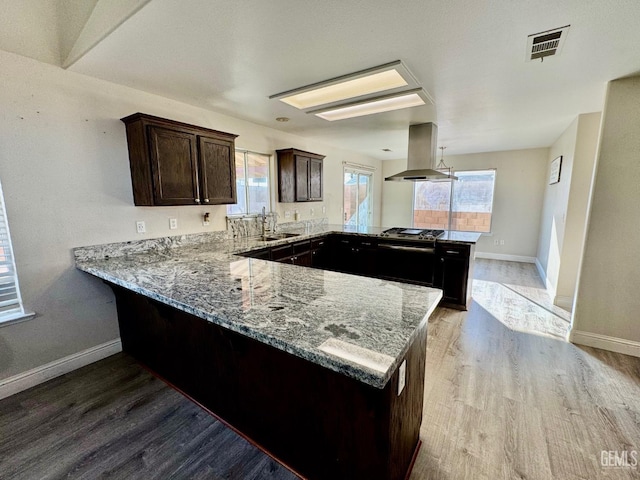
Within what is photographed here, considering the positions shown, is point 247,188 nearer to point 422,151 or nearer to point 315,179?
point 315,179

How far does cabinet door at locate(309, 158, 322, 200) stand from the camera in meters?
Result: 4.36

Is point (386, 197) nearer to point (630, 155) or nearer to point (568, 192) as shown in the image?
point (568, 192)

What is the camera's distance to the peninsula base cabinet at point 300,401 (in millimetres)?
1119

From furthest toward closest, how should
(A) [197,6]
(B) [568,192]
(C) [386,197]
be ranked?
1. (C) [386,197]
2. (B) [568,192]
3. (A) [197,6]

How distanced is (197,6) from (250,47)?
442 mm

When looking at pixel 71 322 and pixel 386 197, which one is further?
pixel 386 197

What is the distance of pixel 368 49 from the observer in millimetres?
1834

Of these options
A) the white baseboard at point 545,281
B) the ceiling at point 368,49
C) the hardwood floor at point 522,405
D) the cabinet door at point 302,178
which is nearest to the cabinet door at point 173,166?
the ceiling at point 368,49

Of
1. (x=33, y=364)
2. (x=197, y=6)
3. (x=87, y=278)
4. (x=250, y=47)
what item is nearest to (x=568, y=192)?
(x=250, y=47)

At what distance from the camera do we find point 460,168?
642 cm

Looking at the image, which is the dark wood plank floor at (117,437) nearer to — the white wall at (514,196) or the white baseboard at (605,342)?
the white baseboard at (605,342)

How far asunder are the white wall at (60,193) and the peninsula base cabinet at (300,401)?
89 centimetres

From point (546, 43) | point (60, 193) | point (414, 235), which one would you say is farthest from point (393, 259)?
point (60, 193)

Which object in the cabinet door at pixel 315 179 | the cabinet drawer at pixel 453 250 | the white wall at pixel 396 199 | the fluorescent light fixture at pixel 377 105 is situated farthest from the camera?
the white wall at pixel 396 199
